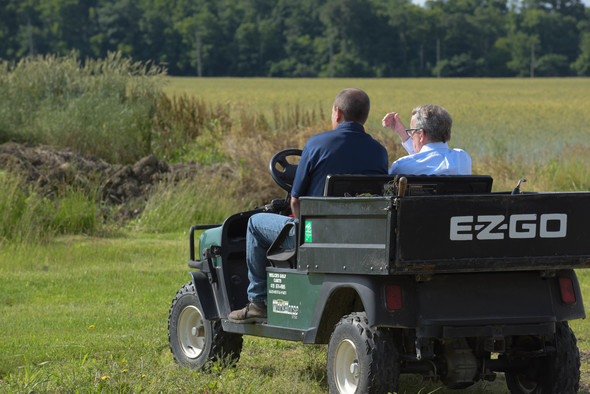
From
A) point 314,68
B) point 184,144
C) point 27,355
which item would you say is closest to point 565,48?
point 314,68

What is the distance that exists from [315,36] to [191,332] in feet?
355

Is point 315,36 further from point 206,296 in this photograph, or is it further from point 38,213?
point 206,296

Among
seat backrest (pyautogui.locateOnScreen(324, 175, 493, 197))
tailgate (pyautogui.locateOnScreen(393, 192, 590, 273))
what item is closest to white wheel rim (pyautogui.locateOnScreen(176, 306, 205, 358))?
seat backrest (pyautogui.locateOnScreen(324, 175, 493, 197))

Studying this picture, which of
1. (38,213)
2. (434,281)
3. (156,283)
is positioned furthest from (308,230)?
(38,213)

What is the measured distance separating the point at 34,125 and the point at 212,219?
229 inches

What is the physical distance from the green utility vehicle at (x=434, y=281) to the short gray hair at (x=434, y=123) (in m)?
0.32

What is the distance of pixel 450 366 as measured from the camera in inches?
189

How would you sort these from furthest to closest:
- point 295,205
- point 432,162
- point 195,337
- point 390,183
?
point 195,337 → point 432,162 → point 295,205 → point 390,183

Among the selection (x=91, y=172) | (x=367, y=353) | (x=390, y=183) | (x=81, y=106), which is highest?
(x=81, y=106)

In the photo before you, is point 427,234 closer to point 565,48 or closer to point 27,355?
point 27,355

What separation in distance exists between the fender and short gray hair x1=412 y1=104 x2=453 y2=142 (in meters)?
1.57

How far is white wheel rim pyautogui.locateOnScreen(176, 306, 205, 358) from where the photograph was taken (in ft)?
19.8

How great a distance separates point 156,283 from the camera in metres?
9.32

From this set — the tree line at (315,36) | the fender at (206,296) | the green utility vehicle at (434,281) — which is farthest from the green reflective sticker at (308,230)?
the tree line at (315,36)
